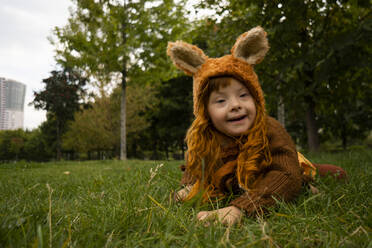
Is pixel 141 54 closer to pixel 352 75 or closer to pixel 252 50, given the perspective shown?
pixel 352 75

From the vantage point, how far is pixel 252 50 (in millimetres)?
1897

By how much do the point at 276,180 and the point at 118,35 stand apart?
1066 cm

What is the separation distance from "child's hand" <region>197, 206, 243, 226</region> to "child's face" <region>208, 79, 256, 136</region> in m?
0.60

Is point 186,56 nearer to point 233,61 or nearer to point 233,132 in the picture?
point 233,61

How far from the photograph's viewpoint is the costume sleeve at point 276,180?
143 centimetres

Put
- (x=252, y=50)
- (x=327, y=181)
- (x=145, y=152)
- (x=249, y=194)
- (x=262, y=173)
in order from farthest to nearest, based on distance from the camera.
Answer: (x=145, y=152), (x=327, y=181), (x=252, y=50), (x=262, y=173), (x=249, y=194)

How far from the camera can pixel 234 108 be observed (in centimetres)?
176

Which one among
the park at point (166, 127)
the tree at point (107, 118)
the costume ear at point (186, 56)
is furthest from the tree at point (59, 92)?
the costume ear at point (186, 56)

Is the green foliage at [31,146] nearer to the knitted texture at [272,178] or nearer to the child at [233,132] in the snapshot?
the child at [233,132]

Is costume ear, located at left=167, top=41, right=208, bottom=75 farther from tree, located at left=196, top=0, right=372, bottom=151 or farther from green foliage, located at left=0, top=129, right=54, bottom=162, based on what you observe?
green foliage, located at left=0, top=129, right=54, bottom=162

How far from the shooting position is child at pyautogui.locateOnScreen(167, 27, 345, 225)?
1.70 meters

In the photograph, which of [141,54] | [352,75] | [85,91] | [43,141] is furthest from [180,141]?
[352,75]

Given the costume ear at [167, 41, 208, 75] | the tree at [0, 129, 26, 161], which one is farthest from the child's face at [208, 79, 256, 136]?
the tree at [0, 129, 26, 161]

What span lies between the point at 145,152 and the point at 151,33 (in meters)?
17.9
